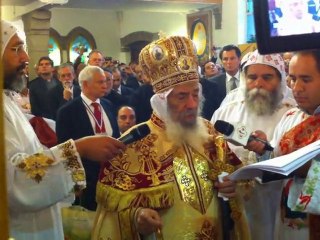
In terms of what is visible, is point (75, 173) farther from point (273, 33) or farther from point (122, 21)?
point (122, 21)

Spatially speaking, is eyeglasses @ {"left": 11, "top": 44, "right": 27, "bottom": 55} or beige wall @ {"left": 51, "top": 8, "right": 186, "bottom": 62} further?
beige wall @ {"left": 51, "top": 8, "right": 186, "bottom": 62}

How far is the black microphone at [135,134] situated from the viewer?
225 centimetres

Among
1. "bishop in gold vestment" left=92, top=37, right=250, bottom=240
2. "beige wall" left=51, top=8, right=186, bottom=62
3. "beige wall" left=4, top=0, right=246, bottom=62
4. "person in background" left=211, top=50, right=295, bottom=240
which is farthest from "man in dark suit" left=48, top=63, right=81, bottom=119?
"beige wall" left=51, top=8, right=186, bottom=62

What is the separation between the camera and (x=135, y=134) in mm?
2314

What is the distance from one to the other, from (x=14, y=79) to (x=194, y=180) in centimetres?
87

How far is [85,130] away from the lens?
15.7 feet

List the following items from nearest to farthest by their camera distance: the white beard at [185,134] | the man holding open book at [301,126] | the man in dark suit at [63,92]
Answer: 1. the man holding open book at [301,126]
2. the white beard at [185,134]
3. the man in dark suit at [63,92]

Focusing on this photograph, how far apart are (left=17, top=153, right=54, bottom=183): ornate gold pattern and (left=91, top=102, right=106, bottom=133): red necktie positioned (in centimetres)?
267

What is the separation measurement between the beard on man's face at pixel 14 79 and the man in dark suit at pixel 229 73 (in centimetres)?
384

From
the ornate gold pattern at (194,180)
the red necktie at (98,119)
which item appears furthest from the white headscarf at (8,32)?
the red necktie at (98,119)

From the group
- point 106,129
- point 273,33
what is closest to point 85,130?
point 106,129

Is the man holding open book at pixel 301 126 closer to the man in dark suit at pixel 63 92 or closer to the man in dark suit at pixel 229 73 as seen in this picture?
the man in dark suit at pixel 229 73

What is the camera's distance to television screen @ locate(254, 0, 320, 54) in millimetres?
1678

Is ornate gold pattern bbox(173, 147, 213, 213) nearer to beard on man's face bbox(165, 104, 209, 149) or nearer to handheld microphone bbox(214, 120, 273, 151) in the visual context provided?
beard on man's face bbox(165, 104, 209, 149)
